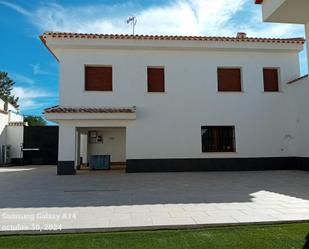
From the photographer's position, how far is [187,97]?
15.0 meters

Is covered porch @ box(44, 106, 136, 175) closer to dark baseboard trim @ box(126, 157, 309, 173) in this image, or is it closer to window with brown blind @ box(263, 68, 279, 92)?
dark baseboard trim @ box(126, 157, 309, 173)

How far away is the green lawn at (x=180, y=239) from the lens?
3994 mm

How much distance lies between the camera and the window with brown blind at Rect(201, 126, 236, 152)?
A: 14977mm

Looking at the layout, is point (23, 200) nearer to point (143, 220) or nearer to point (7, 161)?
point (143, 220)

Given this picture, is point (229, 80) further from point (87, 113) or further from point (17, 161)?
point (17, 161)

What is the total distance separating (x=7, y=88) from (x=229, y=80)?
169 feet

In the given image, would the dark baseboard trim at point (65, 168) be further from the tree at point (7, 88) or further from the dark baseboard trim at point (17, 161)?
the tree at point (7, 88)

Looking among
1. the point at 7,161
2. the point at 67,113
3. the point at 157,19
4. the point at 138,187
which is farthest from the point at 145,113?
the point at 7,161

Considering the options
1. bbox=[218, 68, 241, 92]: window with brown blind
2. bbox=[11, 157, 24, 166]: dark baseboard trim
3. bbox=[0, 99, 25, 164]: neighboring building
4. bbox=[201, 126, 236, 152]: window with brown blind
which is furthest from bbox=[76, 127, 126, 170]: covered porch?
bbox=[218, 68, 241, 92]: window with brown blind

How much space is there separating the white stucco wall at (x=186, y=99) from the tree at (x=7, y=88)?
151ft

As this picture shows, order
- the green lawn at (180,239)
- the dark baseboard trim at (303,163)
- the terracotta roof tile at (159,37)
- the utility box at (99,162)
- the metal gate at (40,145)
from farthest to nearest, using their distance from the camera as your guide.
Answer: the metal gate at (40,145) → the utility box at (99,162) → the terracotta roof tile at (159,37) → the dark baseboard trim at (303,163) → the green lawn at (180,239)

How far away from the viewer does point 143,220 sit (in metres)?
5.29

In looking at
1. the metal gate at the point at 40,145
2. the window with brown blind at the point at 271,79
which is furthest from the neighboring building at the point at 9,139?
the window with brown blind at the point at 271,79

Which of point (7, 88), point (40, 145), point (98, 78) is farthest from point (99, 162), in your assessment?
point (7, 88)
